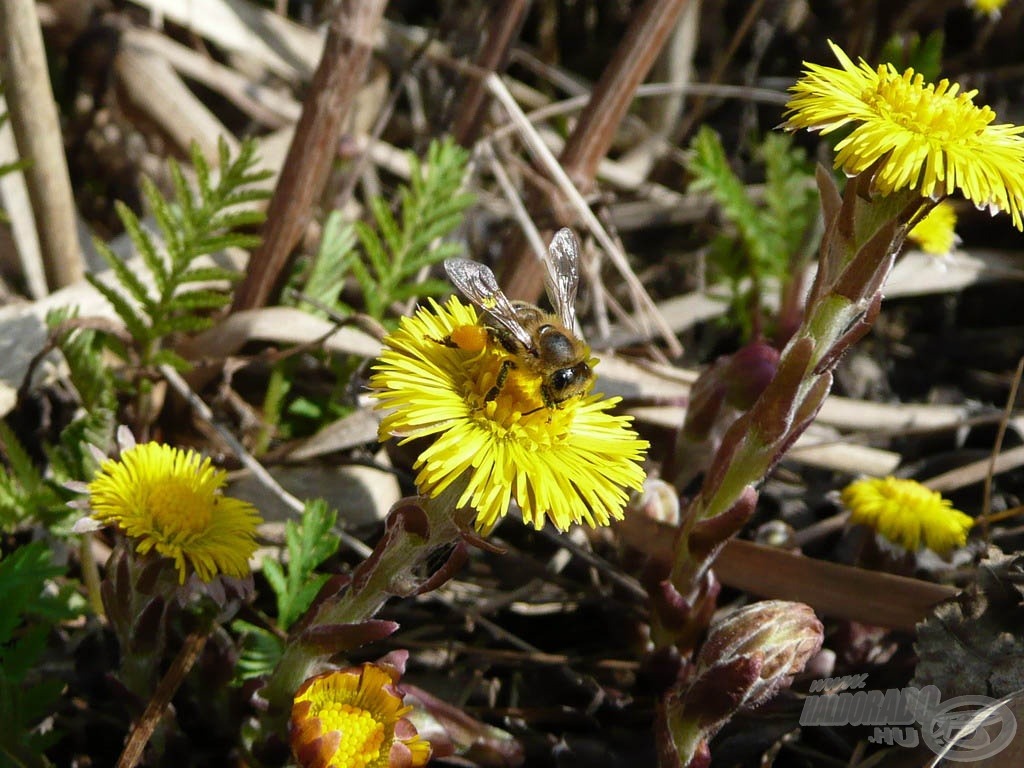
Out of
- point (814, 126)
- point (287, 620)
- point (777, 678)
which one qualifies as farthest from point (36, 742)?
point (814, 126)

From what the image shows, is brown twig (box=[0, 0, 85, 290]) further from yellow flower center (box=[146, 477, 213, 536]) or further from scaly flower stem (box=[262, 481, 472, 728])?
scaly flower stem (box=[262, 481, 472, 728])

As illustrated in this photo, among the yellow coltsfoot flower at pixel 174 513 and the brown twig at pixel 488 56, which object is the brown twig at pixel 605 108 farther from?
the yellow coltsfoot flower at pixel 174 513

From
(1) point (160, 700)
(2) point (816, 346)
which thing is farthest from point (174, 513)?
(2) point (816, 346)

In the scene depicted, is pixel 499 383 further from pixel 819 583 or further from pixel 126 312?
pixel 126 312

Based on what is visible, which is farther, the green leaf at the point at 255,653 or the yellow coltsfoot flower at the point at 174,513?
the green leaf at the point at 255,653

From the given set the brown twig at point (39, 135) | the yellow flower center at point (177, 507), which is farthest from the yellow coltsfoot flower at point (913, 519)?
the brown twig at point (39, 135)

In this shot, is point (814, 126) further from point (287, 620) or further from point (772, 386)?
point (287, 620)

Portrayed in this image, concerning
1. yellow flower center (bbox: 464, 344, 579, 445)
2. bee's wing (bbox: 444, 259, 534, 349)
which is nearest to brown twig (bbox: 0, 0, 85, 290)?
bee's wing (bbox: 444, 259, 534, 349)
